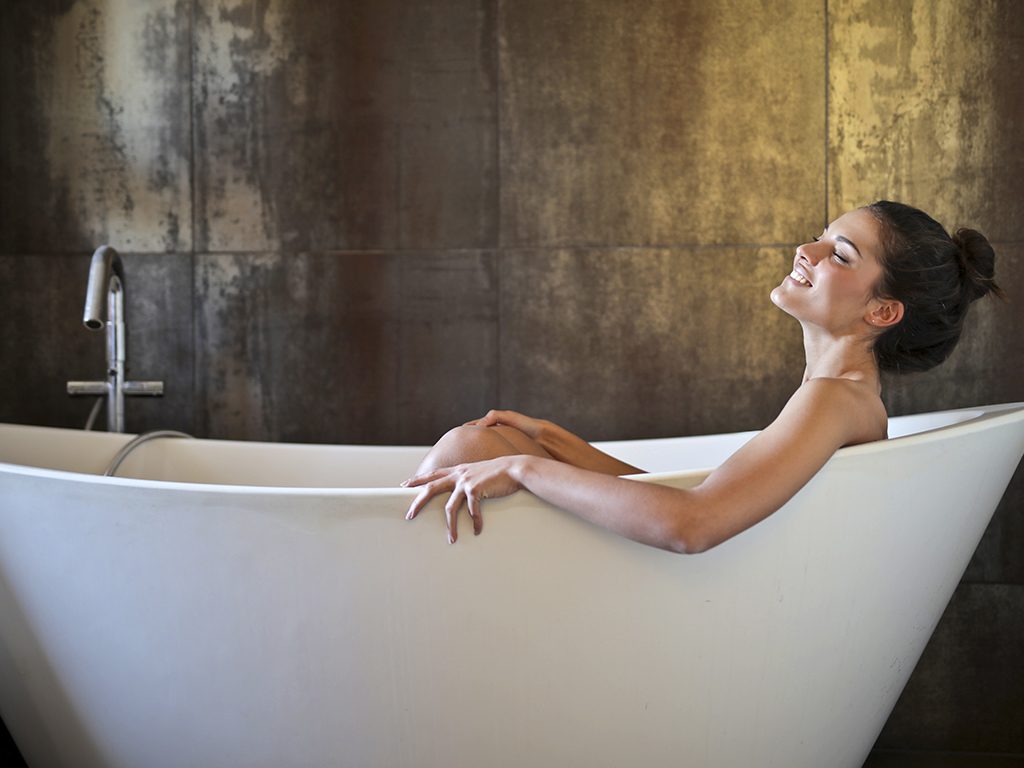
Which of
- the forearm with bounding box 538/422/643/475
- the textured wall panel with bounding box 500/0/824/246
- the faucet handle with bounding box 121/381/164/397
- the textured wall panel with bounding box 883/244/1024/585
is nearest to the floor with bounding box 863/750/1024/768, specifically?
the textured wall panel with bounding box 883/244/1024/585

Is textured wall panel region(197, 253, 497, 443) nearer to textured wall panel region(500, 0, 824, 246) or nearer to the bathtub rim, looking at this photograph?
textured wall panel region(500, 0, 824, 246)

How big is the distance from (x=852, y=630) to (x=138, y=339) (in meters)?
1.86

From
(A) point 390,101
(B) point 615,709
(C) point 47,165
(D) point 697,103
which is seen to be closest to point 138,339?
(C) point 47,165

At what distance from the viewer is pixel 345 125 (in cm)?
246

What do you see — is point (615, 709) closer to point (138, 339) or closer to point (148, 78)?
point (138, 339)

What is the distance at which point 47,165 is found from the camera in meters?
2.55

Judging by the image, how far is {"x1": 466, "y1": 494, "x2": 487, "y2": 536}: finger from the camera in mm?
1214

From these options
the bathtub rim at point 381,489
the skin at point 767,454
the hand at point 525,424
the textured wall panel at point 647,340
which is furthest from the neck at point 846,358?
the textured wall panel at point 647,340

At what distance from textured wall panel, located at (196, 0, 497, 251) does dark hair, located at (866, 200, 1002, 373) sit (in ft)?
3.92

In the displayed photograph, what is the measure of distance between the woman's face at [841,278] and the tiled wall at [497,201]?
3.02 ft

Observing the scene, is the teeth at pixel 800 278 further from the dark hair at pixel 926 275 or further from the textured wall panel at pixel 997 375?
the textured wall panel at pixel 997 375

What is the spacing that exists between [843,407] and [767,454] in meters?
0.16

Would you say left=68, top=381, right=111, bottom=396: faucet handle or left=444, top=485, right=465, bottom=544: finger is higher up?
left=68, top=381, right=111, bottom=396: faucet handle

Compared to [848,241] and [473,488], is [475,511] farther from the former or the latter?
[848,241]
